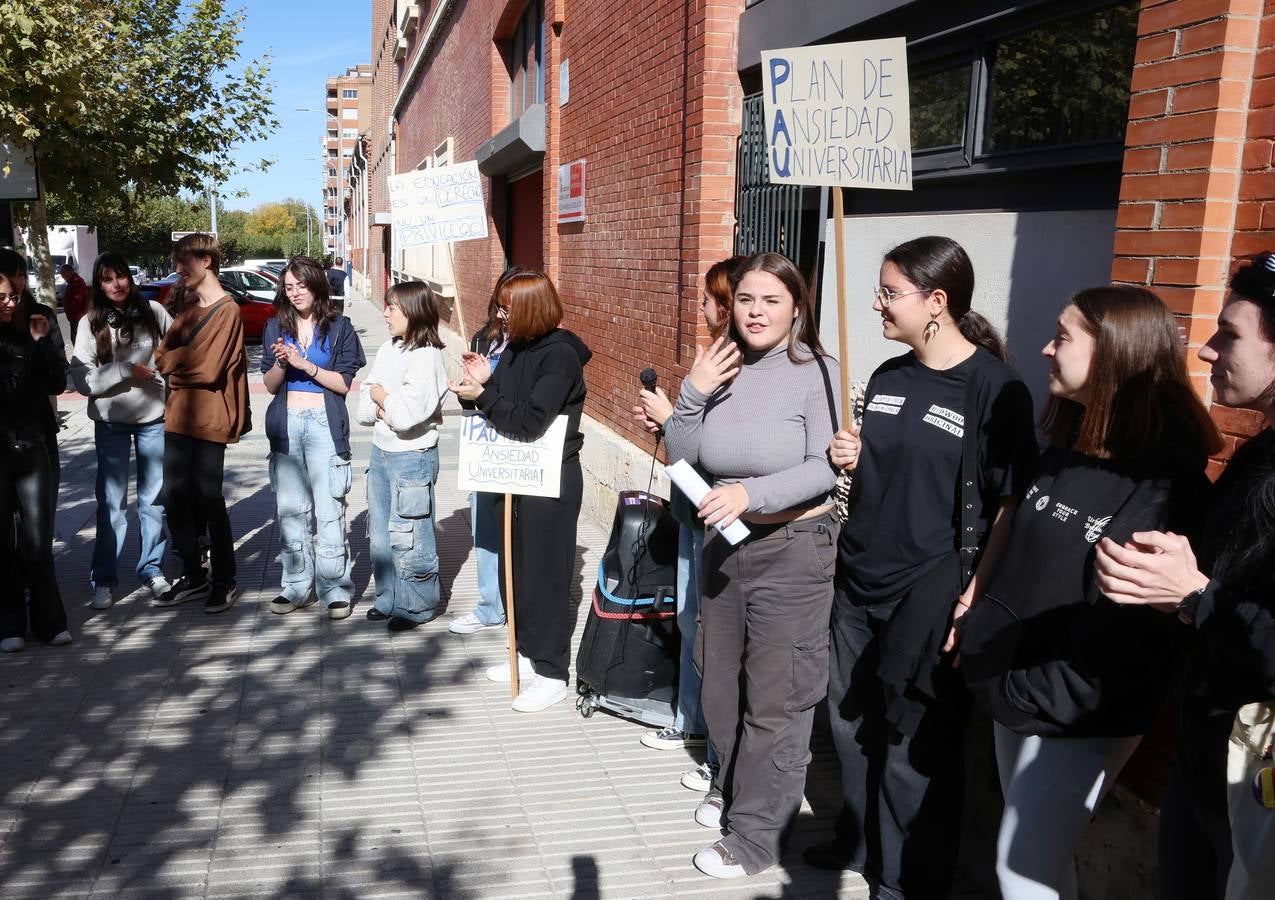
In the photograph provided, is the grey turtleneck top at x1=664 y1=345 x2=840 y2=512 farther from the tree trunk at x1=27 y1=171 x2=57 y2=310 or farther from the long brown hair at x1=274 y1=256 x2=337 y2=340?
the tree trunk at x1=27 y1=171 x2=57 y2=310

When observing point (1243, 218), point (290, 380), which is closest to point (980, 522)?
point (1243, 218)

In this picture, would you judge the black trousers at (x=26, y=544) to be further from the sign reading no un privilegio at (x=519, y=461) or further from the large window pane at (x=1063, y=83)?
the large window pane at (x=1063, y=83)

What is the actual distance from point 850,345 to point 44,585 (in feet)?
14.1

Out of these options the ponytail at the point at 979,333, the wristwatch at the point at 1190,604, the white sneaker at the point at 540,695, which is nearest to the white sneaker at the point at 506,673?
the white sneaker at the point at 540,695

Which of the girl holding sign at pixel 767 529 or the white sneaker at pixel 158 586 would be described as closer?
the girl holding sign at pixel 767 529

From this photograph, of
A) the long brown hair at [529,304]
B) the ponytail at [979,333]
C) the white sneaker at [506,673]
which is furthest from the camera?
the white sneaker at [506,673]

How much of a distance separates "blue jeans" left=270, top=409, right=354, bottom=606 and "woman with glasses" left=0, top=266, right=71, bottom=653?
1.13m

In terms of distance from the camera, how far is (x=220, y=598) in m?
6.06

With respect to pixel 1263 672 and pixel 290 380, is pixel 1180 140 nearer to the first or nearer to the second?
pixel 1263 672

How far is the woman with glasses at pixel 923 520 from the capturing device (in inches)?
119

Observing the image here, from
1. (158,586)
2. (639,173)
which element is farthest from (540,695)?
(639,173)

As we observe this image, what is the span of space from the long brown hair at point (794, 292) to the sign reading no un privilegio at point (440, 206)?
279cm

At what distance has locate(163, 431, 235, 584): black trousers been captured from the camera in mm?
5820

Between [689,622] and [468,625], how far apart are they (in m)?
1.99
